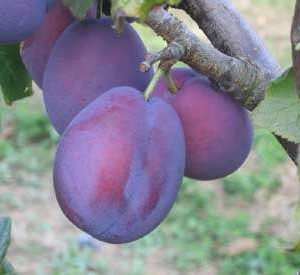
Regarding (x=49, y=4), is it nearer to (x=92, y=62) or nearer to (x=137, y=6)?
(x=92, y=62)

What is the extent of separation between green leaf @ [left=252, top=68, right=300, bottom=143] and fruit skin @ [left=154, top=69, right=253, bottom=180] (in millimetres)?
134

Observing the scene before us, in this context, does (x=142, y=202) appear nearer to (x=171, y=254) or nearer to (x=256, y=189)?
(x=171, y=254)

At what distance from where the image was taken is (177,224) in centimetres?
303

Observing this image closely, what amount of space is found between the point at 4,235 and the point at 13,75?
0.58 ft

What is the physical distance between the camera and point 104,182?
0.70m

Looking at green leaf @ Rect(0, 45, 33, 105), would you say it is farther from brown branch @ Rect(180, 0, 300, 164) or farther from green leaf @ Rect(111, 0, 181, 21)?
green leaf @ Rect(111, 0, 181, 21)

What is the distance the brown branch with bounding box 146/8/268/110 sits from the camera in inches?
26.8

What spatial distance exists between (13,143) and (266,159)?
1.02m

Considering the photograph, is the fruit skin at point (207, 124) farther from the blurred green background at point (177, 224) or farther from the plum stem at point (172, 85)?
the blurred green background at point (177, 224)

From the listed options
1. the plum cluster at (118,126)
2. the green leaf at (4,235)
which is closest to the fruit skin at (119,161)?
the plum cluster at (118,126)

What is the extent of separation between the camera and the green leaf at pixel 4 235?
0.91m

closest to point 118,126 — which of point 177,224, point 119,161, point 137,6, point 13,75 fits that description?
point 119,161

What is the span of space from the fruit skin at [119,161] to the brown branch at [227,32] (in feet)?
0.41

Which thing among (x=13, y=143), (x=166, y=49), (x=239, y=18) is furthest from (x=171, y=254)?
(x=166, y=49)
